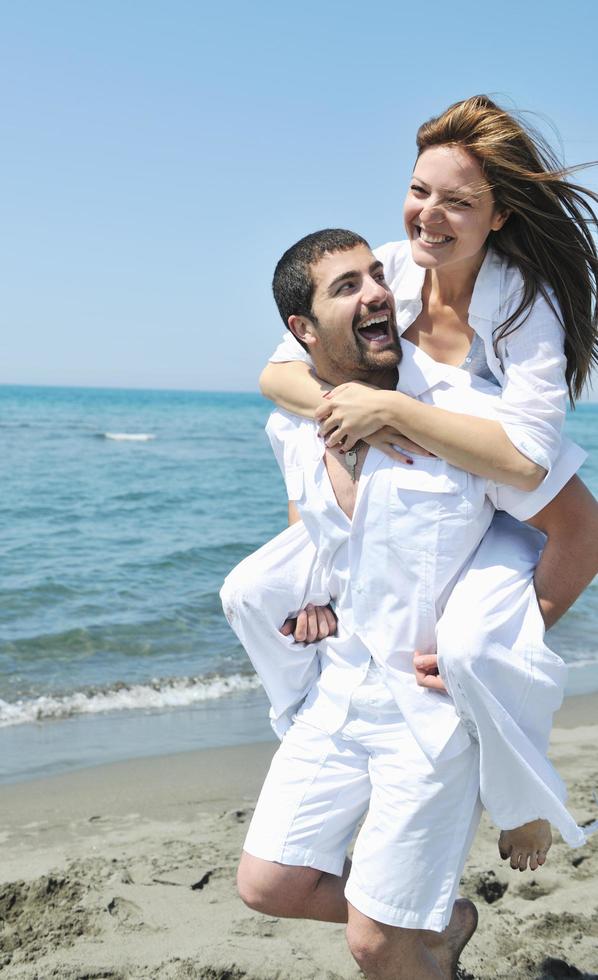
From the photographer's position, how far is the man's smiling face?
308 cm

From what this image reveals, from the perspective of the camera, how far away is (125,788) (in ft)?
18.7

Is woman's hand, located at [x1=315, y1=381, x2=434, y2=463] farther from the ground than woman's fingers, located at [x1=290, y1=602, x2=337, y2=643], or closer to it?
farther from the ground

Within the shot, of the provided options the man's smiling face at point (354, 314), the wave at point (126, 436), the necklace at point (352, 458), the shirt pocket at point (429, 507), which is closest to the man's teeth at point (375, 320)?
the man's smiling face at point (354, 314)

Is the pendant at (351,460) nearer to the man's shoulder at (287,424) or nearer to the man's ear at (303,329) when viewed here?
the man's shoulder at (287,424)

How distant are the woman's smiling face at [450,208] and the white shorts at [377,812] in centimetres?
132

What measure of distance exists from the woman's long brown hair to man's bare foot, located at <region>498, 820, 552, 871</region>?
52.0 inches

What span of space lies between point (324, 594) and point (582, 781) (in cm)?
318

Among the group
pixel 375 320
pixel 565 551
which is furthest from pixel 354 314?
pixel 565 551

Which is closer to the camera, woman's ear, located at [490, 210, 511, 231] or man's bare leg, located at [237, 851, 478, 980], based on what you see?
woman's ear, located at [490, 210, 511, 231]

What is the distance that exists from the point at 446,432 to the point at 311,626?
89cm

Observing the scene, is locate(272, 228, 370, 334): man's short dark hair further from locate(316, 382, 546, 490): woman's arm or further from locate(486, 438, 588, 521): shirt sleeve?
locate(486, 438, 588, 521): shirt sleeve

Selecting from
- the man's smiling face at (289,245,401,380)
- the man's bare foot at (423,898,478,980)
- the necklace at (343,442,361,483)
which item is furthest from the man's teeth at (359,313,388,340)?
the man's bare foot at (423,898,478,980)

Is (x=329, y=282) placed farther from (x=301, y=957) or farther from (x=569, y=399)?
(x=301, y=957)

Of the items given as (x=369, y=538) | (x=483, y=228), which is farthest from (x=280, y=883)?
(x=483, y=228)
